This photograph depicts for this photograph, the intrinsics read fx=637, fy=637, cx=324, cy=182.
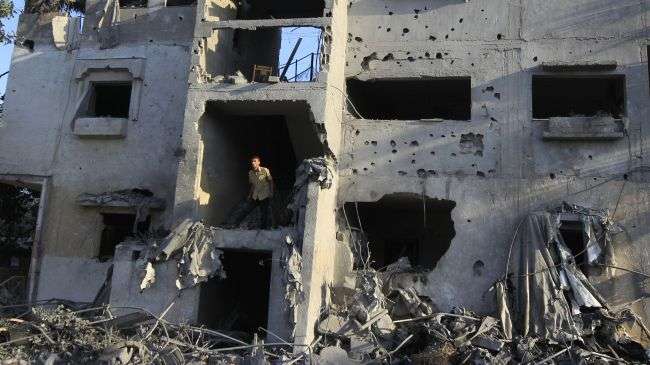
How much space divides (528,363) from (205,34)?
8.16 metres

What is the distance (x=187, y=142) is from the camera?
11.7 m

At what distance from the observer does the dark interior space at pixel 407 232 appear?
47.7ft

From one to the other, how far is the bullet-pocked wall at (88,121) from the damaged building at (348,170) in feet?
0.16

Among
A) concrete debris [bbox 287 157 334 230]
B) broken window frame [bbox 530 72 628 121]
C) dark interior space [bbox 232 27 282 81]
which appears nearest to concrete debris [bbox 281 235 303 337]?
concrete debris [bbox 287 157 334 230]

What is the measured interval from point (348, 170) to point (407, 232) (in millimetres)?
3234

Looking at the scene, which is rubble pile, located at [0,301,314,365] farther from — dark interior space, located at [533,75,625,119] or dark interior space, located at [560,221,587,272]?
dark interior space, located at [533,75,625,119]

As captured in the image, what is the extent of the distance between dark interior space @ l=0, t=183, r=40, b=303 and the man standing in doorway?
234 inches

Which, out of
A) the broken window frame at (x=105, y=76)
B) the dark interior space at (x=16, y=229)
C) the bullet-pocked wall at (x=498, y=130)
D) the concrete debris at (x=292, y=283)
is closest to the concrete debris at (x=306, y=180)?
the concrete debris at (x=292, y=283)

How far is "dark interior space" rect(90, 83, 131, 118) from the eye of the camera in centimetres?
1455

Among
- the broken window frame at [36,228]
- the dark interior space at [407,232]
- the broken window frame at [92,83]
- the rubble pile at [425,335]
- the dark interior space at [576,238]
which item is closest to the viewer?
the rubble pile at [425,335]

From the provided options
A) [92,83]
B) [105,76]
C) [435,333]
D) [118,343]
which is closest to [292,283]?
[435,333]

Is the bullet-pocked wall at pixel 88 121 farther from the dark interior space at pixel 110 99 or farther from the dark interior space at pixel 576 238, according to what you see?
the dark interior space at pixel 576 238

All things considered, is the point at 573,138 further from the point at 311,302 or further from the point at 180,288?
the point at 180,288

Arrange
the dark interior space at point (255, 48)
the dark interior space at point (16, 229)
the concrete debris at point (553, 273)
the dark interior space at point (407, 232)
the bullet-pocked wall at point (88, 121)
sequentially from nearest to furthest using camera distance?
the concrete debris at point (553, 273) → the bullet-pocked wall at point (88, 121) → the dark interior space at point (255, 48) → the dark interior space at point (407, 232) → the dark interior space at point (16, 229)
